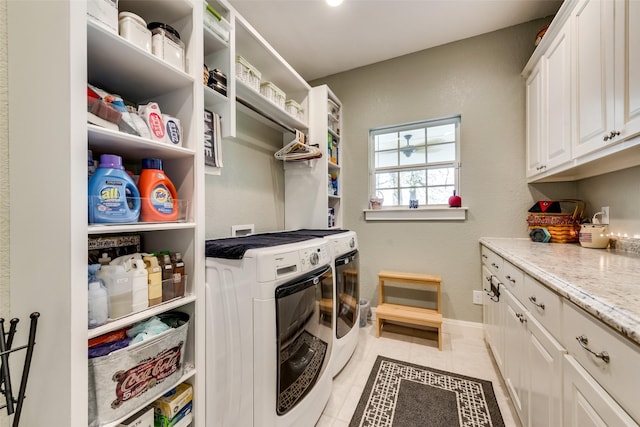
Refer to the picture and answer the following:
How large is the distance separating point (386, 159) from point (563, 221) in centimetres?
161

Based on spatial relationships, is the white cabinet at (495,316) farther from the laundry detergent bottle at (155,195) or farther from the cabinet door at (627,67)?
the laundry detergent bottle at (155,195)

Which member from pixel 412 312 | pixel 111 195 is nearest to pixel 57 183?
pixel 111 195

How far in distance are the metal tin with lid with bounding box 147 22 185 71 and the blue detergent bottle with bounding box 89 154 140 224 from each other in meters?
0.50

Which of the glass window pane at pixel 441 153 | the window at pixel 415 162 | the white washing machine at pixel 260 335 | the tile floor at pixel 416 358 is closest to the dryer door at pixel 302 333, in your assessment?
the white washing machine at pixel 260 335

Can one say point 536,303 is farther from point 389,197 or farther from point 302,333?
point 389,197

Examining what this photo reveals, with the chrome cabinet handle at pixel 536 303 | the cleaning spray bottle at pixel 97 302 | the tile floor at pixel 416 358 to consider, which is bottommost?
the tile floor at pixel 416 358

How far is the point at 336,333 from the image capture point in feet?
5.65

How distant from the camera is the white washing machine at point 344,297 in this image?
1.71 m

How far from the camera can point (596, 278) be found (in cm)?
90

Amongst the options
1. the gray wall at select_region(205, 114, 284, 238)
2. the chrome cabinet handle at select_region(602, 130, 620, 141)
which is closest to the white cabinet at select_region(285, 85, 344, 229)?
the gray wall at select_region(205, 114, 284, 238)

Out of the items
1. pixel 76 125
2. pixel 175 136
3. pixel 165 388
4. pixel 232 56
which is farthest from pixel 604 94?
pixel 165 388

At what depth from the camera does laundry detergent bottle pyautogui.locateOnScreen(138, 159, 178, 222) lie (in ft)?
3.36

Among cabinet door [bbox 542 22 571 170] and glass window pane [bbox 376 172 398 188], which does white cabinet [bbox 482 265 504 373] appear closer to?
cabinet door [bbox 542 22 571 170]

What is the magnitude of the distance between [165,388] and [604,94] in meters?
2.41
